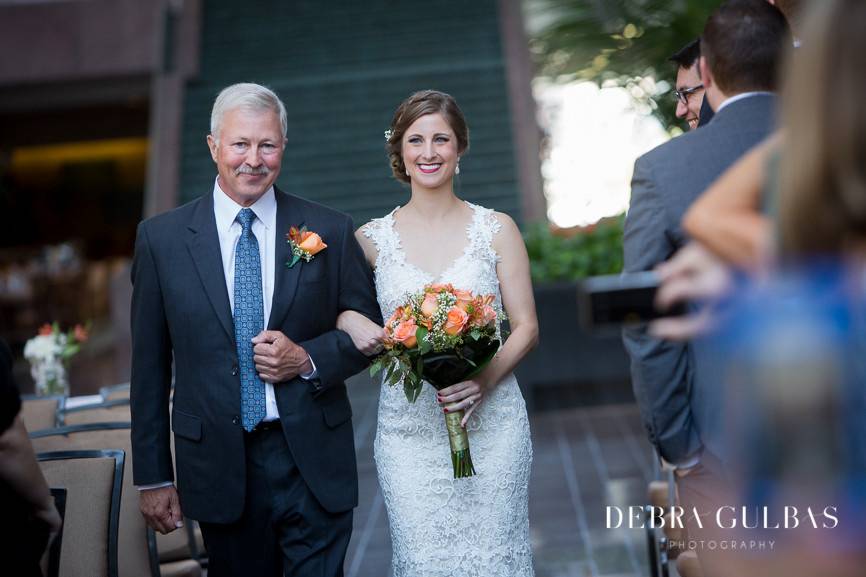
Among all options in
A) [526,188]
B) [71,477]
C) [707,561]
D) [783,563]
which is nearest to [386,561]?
[71,477]

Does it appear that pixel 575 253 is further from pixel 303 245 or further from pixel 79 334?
pixel 303 245

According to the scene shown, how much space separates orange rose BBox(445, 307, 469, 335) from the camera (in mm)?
3592

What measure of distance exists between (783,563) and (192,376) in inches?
93.0

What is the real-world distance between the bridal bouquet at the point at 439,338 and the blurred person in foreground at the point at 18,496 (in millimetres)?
1355

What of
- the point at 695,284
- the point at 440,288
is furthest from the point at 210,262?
the point at 695,284

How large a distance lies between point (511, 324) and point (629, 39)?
5553mm

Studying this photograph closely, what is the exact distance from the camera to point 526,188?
1276cm

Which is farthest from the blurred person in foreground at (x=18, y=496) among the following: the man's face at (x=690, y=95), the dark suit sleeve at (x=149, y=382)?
the man's face at (x=690, y=95)

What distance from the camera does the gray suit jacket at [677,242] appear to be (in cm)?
273

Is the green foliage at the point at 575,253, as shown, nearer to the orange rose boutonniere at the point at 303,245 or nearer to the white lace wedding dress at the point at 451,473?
the white lace wedding dress at the point at 451,473

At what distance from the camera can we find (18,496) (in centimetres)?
247

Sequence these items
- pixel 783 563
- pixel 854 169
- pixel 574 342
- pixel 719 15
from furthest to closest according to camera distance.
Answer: pixel 574 342 < pixel 719 15 < pixel 783 563 < pixel 854 169


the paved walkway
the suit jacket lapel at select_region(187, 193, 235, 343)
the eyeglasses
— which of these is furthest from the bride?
the paved walkway

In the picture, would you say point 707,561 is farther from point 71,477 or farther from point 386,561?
point 386,561
